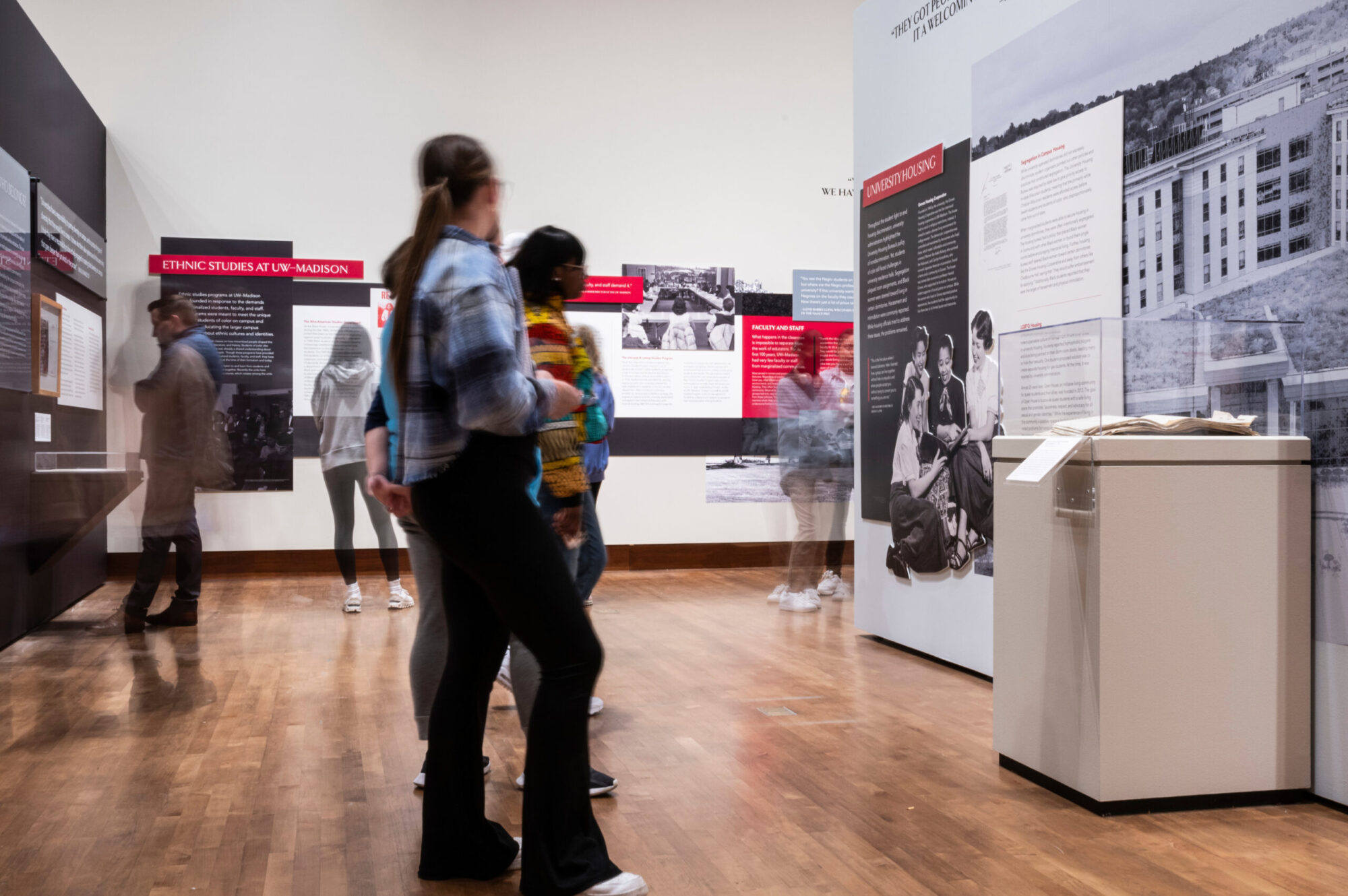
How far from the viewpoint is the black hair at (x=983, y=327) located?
4.23 metres

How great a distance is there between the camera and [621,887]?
2033mm

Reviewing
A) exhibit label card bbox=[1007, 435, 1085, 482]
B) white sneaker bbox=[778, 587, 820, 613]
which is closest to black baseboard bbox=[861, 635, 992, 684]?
white sneaker bbox=[778, 587, 820, 613]

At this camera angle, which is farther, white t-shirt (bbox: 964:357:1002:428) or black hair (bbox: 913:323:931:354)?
black hair (bbox: 913:323:931:354)

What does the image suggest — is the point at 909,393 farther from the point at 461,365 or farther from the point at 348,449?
the point at 348,449

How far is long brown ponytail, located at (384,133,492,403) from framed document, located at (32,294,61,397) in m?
4.21

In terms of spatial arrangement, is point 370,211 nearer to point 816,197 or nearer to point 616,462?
point 616,462

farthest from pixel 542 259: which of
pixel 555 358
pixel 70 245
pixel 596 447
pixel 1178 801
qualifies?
pixel 70 245

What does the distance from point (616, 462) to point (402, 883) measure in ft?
20.4

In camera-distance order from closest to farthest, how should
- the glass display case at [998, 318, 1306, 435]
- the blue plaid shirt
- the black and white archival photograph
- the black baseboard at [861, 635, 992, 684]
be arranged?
the blue plaid shirt, the glass display case at [998, 318, 1306, 435], the black baseboard at [861, 635, 992, 684], the black and white archival photograph

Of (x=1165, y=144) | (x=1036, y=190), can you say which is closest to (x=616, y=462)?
(x=1036, y=190)

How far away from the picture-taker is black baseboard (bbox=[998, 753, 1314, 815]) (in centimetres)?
266

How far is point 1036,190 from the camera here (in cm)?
394

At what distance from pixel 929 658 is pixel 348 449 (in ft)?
12.0

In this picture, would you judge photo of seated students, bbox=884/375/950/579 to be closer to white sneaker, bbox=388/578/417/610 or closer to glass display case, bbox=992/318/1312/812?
glass display case, bbox=992/318/1312/812
